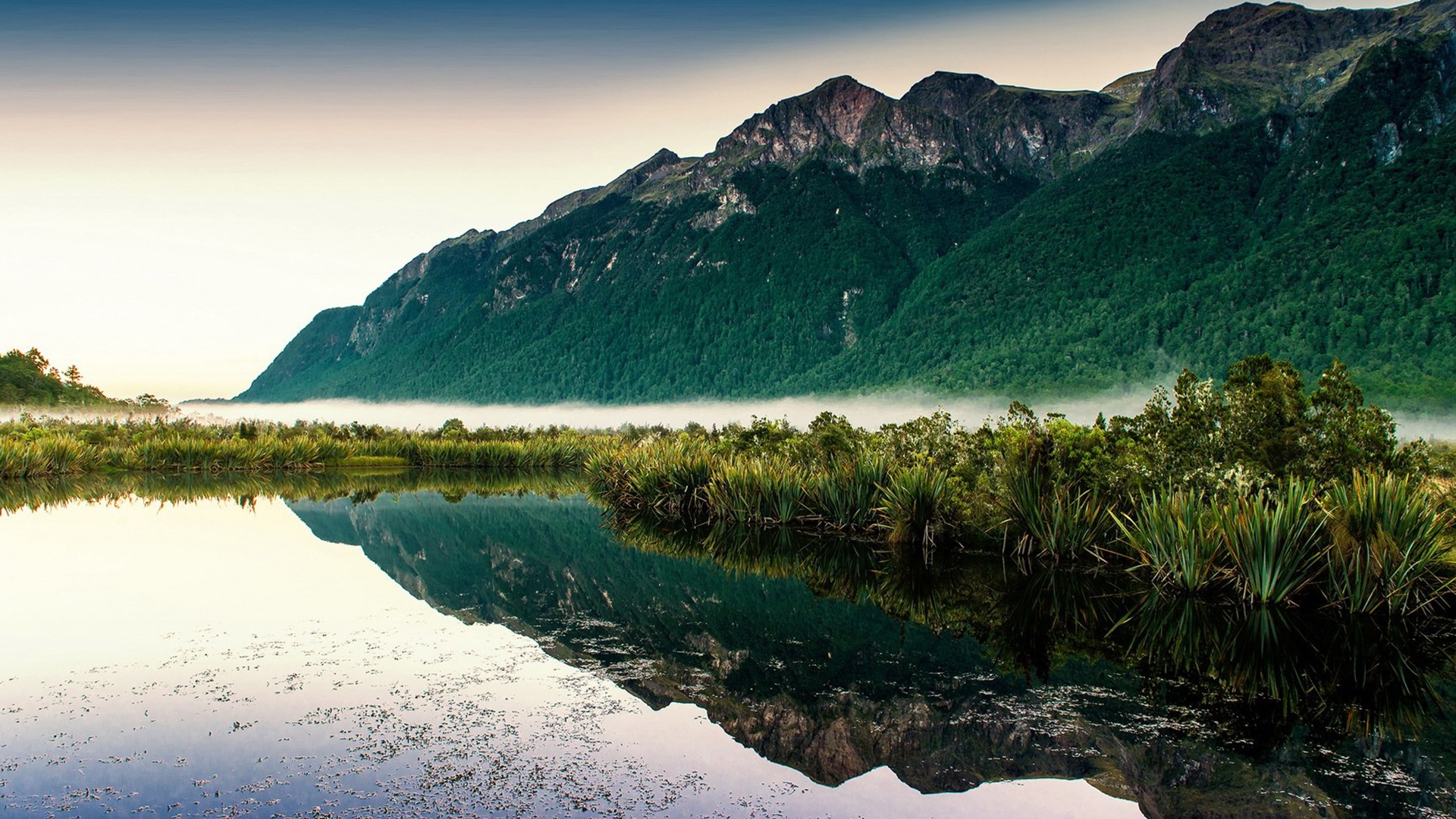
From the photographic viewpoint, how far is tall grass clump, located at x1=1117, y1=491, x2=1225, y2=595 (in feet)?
44.4

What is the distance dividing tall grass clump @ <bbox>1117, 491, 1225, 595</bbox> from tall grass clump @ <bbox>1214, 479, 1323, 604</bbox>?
35cm

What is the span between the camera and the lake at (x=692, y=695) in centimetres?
648

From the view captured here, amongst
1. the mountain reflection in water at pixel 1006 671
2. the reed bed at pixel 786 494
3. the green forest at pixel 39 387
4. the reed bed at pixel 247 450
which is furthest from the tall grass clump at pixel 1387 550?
the green forest at pixel 39 387

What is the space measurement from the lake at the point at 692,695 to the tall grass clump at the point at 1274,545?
0.50m

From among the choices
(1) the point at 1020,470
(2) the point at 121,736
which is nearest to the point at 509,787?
(2) the point at 121,736

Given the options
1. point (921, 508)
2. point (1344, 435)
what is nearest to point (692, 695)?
point (921, 508)

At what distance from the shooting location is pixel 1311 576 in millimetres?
12781

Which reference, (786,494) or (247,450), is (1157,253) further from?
(786,494)

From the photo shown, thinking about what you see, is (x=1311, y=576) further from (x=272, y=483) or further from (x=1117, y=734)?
(x=272, y=483)

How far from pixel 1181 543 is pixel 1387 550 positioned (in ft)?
8.03

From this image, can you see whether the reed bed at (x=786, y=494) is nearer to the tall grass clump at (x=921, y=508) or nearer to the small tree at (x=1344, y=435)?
the tall grass clump at (x=921, y=508)

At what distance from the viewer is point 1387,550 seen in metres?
12.0

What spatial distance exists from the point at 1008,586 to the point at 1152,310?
122m

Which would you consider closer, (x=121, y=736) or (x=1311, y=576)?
(x=121, y=736)
